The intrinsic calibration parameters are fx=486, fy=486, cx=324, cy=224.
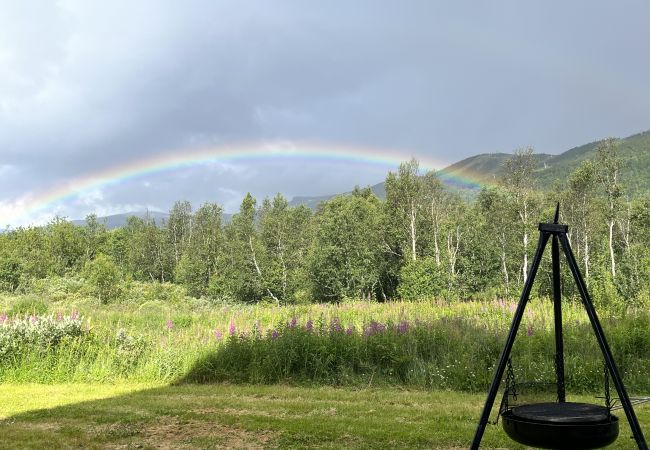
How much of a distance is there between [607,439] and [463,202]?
159 feet

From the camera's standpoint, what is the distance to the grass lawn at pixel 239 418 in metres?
5.25

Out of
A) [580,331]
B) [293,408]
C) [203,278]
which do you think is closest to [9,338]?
[293,408]

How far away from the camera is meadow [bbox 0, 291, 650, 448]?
560cm

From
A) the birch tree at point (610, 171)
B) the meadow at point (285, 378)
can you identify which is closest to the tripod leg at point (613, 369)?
the meadow at point (285, 378)

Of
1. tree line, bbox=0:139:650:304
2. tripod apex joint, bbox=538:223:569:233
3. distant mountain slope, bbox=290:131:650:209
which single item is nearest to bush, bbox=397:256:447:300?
tree line, bbox=0:139:650:304

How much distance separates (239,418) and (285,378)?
8.20 ft

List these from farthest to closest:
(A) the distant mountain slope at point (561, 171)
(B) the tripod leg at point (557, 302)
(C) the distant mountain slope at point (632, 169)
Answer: (C) the distant mountain slope at point (632, 169) < (A) the distant mountain slope at point (561, 171) < (B) the tripod leg at point (557, 302)

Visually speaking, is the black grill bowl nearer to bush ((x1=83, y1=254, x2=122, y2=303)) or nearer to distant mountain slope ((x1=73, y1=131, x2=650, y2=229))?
bush ((x1=83, y1=254, x2=122, y2=303))

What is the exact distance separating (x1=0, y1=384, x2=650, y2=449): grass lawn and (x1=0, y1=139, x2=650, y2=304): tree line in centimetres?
2306

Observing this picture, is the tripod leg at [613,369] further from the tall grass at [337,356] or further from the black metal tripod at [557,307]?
the tall grass at [337,356]

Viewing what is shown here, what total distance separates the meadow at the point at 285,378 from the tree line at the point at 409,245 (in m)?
20.6

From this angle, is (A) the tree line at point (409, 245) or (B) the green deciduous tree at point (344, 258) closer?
(A) the tree line at point (409, 245)

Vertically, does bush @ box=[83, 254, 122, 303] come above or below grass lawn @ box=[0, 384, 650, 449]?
above

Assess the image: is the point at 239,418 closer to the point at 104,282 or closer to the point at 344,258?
the point at 104,282
